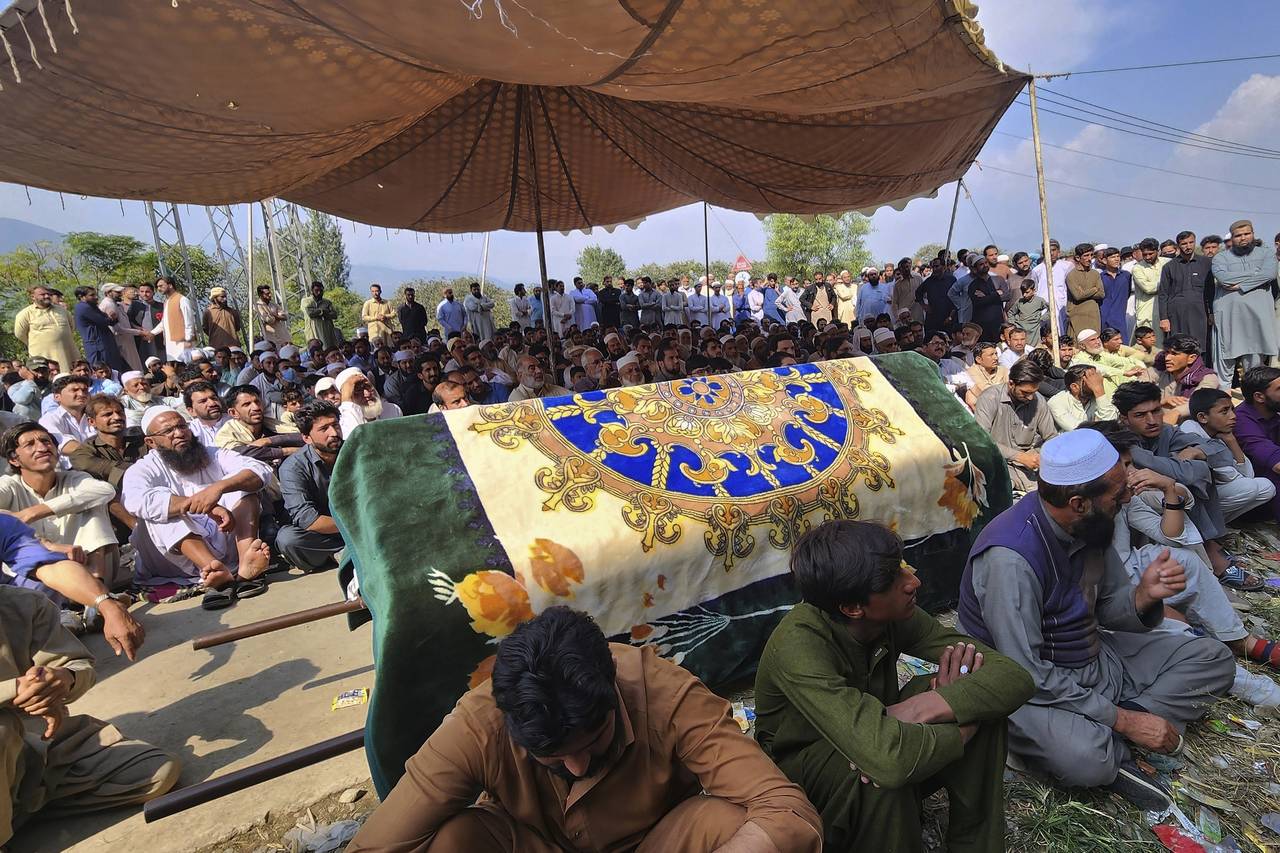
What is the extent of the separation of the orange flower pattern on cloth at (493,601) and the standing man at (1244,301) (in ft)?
27.9

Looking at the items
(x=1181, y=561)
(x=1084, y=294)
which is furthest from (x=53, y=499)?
(x=1084, y=294)

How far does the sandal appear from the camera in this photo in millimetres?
3424

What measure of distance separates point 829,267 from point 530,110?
36.3 meters

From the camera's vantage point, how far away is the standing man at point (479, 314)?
39.3 ft

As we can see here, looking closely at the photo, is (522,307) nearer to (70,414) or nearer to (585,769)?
(70,414)

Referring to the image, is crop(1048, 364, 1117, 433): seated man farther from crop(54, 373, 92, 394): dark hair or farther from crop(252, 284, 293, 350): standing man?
crop(252, 284, 293, 350): standing man

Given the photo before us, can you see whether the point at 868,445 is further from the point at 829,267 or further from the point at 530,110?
the point at 829,267

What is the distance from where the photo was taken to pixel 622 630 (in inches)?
97.3

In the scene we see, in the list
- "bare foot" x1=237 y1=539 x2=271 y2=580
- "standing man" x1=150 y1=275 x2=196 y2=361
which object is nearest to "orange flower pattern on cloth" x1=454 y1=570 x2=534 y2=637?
"bare foot" x1=237 y1=539 x2=271 y2=580

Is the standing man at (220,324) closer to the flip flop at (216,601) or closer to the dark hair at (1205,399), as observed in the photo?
the flip flop at (216,601)

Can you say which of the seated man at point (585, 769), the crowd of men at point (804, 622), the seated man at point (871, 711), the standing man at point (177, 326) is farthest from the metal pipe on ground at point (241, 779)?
the standing man at point (177, 326)

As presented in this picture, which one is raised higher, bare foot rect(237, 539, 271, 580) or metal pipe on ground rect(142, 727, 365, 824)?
metal pipe on ground rect(142, 727, 365, 824)

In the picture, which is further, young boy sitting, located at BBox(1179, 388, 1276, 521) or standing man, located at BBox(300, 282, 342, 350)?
standing man, located at BBox(300, 282, 342, 350)

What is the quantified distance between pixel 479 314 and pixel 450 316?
0.54 metres
